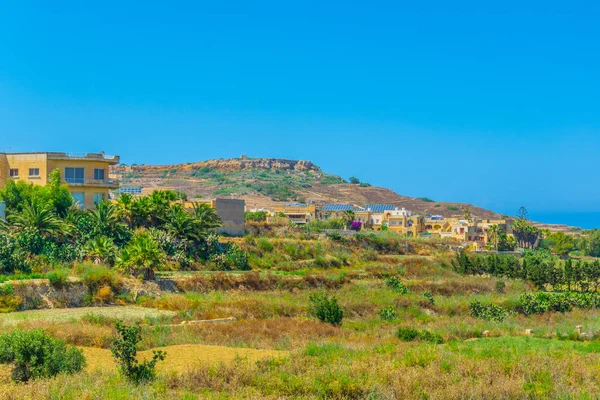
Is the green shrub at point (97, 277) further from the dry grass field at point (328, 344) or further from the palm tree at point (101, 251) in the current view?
the palm tree at point (101, 251)

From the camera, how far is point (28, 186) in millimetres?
52406

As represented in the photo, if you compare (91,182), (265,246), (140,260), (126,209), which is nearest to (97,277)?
(140,260)

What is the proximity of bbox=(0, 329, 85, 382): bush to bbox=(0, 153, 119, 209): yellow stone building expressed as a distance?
3857 centimetres

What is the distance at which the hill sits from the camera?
15162 centimetres

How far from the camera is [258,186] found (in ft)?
531

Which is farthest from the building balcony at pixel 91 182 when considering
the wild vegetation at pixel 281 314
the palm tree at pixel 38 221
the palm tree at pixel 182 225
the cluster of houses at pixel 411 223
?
the cluster of houses at pixel 411 223

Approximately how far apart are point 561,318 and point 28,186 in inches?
1499

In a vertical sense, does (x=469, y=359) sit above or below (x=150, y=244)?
below

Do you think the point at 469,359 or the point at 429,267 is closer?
the point at 469,359

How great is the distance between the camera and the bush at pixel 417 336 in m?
25.7

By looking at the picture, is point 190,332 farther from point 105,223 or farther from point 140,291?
point 105,223

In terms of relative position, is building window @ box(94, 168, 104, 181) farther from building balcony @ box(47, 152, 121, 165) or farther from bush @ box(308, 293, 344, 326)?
bush @ box(308, 293, 344, 326)

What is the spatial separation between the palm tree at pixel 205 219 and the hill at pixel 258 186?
7638cm

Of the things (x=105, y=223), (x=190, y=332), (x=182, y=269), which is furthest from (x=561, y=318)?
(x=105, y=223)
